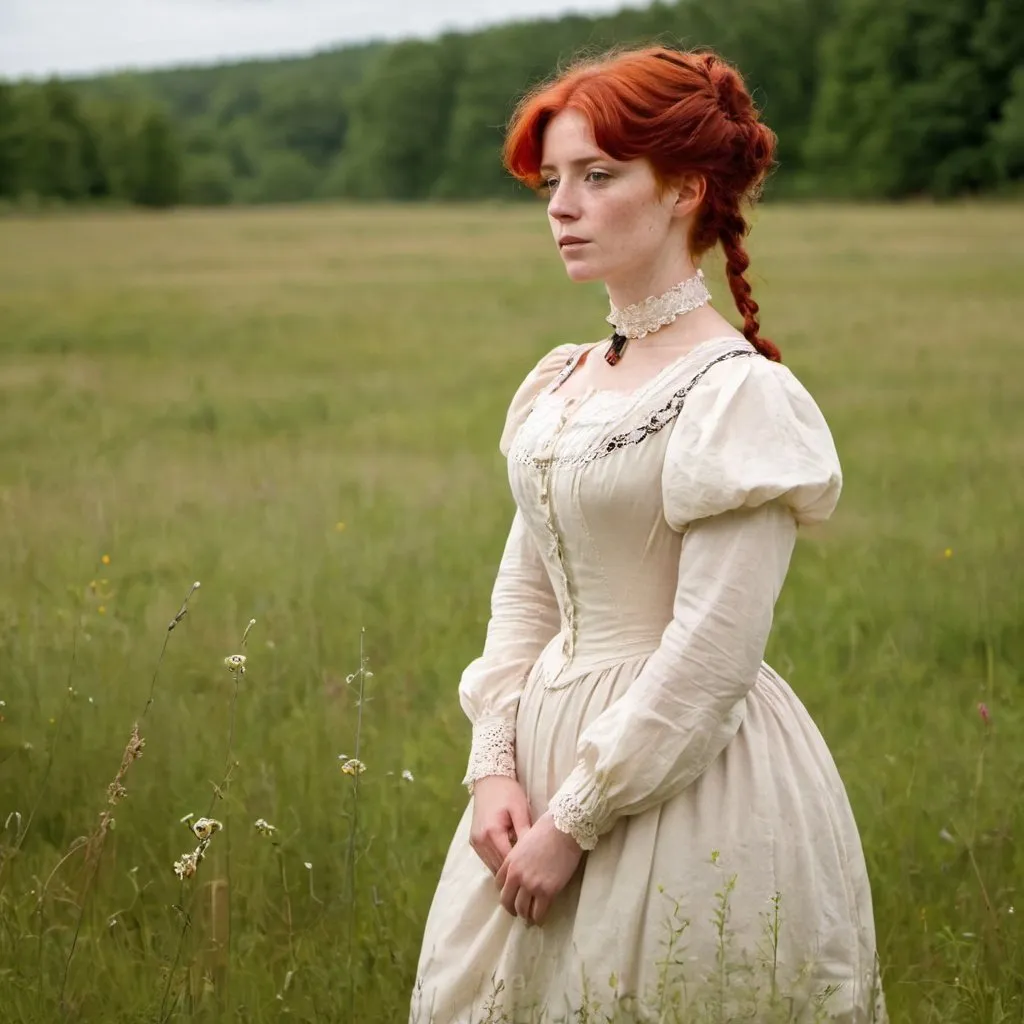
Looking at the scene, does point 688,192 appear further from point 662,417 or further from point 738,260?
point 662,417

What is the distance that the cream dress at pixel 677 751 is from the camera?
2.12 m

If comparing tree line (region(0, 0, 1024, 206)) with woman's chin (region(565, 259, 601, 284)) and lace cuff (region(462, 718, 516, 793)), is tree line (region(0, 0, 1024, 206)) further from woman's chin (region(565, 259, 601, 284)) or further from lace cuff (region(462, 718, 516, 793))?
lace cuff (region(462, 718, 516, 793))

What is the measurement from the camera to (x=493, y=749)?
7.98 ft

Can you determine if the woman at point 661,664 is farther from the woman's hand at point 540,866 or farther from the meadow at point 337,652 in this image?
the meadow at point 337,652

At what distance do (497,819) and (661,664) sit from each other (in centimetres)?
41

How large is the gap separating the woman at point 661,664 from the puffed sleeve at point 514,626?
0.21 feet

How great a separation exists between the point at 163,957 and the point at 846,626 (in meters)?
3.30

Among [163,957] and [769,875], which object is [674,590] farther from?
[163,957]

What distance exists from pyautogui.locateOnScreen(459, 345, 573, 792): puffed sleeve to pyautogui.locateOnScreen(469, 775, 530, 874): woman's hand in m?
0.08

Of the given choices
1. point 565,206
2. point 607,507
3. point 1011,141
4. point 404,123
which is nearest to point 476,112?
point 404,123

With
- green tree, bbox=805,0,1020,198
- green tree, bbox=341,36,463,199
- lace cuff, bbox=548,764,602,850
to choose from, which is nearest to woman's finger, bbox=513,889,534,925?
lace cuff, bbox=548,764,602,850

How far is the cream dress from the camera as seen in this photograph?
2123mm

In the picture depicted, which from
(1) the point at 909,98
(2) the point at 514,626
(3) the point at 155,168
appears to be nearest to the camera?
(2) the point at 514,626

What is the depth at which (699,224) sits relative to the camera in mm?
2344
